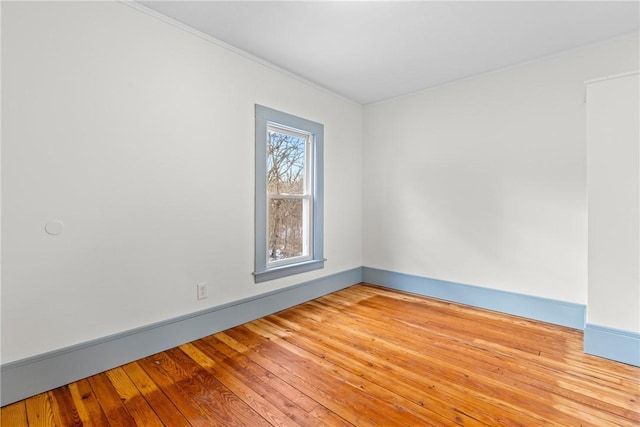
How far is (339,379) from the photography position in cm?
186

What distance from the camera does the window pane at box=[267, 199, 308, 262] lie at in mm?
3139

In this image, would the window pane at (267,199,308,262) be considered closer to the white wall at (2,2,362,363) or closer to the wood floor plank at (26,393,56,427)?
the white wall at (2,2,362,363)

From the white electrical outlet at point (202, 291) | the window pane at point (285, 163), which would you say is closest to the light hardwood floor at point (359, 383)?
the white electrical outlet at point (202, 291)

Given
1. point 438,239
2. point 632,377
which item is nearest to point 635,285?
point 632,377

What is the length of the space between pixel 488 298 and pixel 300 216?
2.17m

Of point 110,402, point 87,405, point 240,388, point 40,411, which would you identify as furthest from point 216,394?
point 40,411

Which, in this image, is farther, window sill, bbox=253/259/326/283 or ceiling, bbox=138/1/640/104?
window sill, bbox=253/259/326/283

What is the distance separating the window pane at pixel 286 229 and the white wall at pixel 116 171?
365mm

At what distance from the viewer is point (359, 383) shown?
1.82 meters

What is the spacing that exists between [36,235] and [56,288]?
0.33 metres

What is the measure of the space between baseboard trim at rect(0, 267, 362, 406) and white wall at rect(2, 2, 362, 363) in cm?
6

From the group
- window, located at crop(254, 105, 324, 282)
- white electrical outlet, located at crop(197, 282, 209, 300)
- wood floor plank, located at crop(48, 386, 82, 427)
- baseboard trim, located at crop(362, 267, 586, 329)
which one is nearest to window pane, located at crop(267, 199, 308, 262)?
window, located at crop(254, 105, 324, 282)

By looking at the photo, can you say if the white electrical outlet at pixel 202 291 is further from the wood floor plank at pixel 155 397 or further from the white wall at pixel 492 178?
the white wall at pixel 492 178

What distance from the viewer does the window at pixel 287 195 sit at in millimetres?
2861
